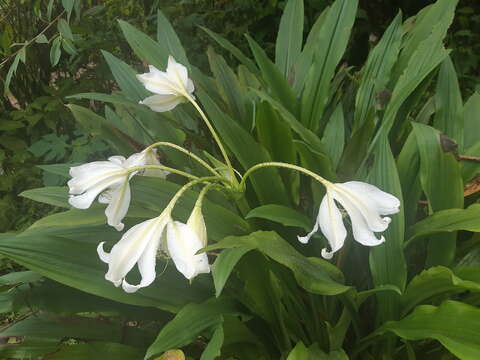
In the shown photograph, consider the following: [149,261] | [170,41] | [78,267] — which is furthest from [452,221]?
[170,41]

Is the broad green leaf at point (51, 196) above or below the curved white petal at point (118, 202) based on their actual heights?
below

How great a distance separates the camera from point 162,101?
116 cm

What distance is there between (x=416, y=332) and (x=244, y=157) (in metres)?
0.50

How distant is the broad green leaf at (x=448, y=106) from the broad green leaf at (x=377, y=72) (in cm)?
13

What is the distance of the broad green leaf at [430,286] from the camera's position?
3.05ft

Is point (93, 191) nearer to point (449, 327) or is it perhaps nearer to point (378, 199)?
point (378, 199)

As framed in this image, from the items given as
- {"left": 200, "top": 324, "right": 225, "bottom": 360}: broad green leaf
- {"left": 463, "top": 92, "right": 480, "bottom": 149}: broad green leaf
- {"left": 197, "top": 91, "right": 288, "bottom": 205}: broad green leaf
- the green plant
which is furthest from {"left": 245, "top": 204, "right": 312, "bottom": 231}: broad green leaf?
{"left": 463, "top": 92, "right": 480, "bottom": 149}: broad green leaf

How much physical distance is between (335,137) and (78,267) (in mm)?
678

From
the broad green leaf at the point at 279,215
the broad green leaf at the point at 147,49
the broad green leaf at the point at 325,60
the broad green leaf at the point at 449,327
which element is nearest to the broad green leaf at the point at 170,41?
the broad green leaf at the point at 147,49

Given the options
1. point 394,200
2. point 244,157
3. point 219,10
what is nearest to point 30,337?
point 244,157

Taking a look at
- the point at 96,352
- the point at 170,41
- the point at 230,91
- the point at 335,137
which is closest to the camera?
the point at 96,352

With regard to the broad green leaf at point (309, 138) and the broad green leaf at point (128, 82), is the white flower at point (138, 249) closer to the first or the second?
the broad green leaf at point (309, 138)

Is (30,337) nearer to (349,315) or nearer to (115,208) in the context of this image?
(115,208)

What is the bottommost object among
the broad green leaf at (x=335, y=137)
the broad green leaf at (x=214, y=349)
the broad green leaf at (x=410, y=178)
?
the broad green leaf at (x=214, y=349)
